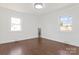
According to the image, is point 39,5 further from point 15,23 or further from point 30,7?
point 15,23

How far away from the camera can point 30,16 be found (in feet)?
2.62

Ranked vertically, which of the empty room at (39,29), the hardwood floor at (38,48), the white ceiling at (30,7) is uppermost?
the white ceiling at (30,7)

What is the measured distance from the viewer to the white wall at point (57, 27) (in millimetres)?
775

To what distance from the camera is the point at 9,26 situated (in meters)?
0.76

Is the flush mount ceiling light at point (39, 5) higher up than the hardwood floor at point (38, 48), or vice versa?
the flush mount ceiling light at point (39, 5)

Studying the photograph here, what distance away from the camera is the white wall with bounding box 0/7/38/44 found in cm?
76

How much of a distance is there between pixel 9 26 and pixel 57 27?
43 centimetres

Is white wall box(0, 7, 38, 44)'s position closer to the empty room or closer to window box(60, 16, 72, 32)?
the empty room

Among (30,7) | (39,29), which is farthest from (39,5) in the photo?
(39,29)

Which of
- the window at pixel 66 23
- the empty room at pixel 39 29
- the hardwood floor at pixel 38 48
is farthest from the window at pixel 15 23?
the window at pixel 66 23

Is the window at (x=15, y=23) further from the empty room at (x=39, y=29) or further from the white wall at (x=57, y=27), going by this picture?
the white wall at (x=57, y=27)

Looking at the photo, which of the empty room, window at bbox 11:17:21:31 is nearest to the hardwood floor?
the empty room

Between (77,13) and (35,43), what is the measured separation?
0.47 meters
